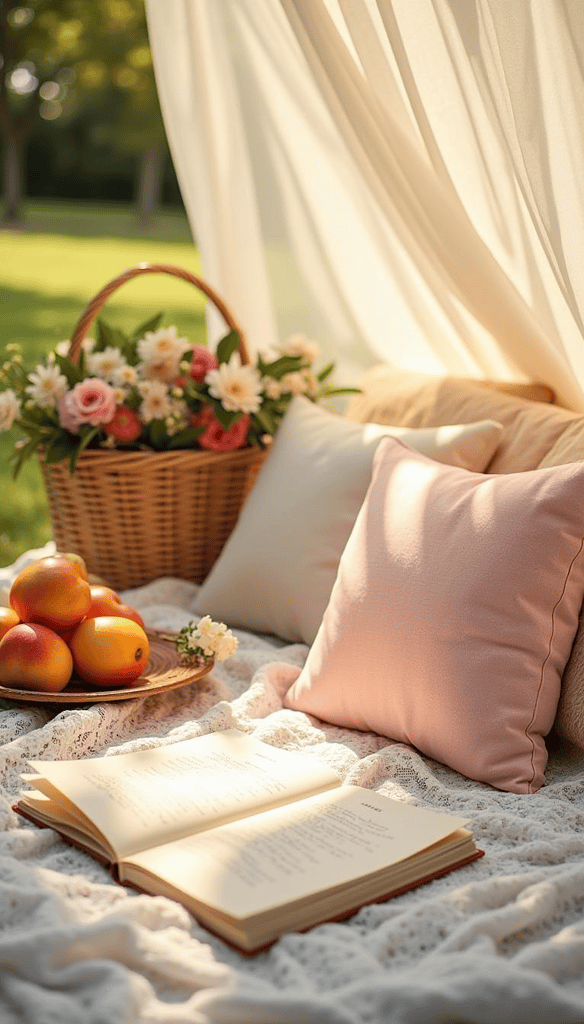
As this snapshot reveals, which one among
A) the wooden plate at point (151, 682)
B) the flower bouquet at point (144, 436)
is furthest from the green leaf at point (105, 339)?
the wooden plate at point (151, 682)

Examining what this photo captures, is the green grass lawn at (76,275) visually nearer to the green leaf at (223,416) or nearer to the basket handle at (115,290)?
the basket handle at (115,290)

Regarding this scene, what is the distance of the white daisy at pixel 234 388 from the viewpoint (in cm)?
211

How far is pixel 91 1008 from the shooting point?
833 millimetres

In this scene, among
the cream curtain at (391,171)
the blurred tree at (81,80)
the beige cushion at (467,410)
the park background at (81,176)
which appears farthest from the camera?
the blurred tree at (81,80)

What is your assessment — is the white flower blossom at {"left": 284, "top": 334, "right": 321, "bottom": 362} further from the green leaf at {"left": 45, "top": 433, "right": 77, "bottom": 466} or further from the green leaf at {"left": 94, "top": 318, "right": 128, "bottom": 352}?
the green leaf at {"left": 45, "top": 433, "right": 77, "bottom": 466}

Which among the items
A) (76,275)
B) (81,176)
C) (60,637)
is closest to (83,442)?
(60,637)

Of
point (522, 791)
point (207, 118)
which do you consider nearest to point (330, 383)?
point (207, 118)

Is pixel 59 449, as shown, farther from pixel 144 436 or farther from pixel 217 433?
pixel 217 433

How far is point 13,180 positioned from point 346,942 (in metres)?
9.41

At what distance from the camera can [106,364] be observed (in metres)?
2.14

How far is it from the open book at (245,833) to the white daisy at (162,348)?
105cm

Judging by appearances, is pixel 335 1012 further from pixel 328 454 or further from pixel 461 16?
pixel 461 16

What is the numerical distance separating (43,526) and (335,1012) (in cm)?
311

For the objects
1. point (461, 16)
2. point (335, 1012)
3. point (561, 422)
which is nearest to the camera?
point (335, 1012)
